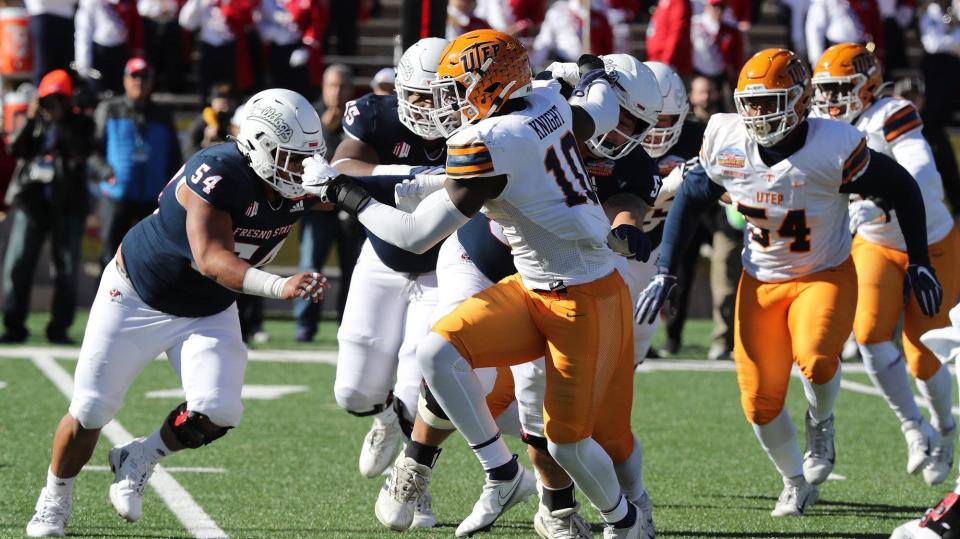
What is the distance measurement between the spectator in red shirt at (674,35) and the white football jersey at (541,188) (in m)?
8.41

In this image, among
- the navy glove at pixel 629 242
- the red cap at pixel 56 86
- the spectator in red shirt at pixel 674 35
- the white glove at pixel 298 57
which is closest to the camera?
the navy glove at pixel 629 242

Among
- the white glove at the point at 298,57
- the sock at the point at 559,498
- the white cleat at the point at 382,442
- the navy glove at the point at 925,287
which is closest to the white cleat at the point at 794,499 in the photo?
the navy glove at the point at 925,287

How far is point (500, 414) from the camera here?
5.60 m

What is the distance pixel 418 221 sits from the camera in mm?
4461

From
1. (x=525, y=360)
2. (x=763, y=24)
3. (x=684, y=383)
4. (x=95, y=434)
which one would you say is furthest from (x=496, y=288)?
(x=763, y=24)

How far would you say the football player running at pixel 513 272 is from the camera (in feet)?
16.3

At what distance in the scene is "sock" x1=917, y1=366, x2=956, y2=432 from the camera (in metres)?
6.65

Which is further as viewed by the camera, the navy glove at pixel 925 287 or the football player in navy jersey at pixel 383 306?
the football player in navy jersey at pixel 383 306

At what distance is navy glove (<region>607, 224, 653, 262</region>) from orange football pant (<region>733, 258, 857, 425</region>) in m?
1.19

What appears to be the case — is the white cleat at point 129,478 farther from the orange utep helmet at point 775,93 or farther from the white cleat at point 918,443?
the white cleat at point 918,443


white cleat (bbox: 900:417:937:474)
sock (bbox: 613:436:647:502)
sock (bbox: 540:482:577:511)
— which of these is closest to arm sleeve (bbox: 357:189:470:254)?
sock (bbox: 540:482:577:511)

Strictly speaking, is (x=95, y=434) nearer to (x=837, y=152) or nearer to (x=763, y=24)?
(x=837, y=152)

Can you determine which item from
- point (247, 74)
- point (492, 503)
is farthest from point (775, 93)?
point (247, 74)

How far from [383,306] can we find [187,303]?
102 cm
